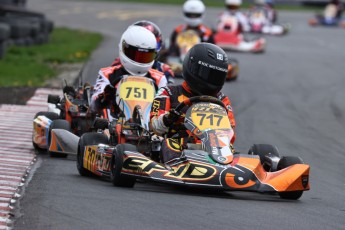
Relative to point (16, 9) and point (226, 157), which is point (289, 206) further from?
point (16, 9)

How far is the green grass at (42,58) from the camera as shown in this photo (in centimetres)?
1716

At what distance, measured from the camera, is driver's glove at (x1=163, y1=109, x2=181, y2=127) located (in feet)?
27.6

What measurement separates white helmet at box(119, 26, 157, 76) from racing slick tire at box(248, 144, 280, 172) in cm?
213

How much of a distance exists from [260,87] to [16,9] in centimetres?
698

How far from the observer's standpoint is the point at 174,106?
29.1 ft

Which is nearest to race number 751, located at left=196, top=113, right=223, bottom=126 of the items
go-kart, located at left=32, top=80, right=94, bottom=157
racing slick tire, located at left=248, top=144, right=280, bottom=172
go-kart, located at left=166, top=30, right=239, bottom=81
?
racing slick tire, located at left=248, top=144, right=280, bottom=172

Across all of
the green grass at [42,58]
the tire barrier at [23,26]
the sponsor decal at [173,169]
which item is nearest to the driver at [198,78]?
the sponsor decal at [173,169]

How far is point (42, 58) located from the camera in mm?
20172

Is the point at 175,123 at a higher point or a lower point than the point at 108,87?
higher

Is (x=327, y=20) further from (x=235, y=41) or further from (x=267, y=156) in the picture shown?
(x=267, y=156)

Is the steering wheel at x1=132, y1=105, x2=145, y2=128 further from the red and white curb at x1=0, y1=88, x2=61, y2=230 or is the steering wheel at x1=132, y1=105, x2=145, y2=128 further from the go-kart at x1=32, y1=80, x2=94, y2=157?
the red and white curb at x1=0, y1=88, x2=61, y2=230

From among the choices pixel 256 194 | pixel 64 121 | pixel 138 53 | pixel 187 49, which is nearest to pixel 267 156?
pixel 256 194

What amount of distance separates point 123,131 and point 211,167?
1455mm

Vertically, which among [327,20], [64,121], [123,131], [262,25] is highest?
[123,131]
